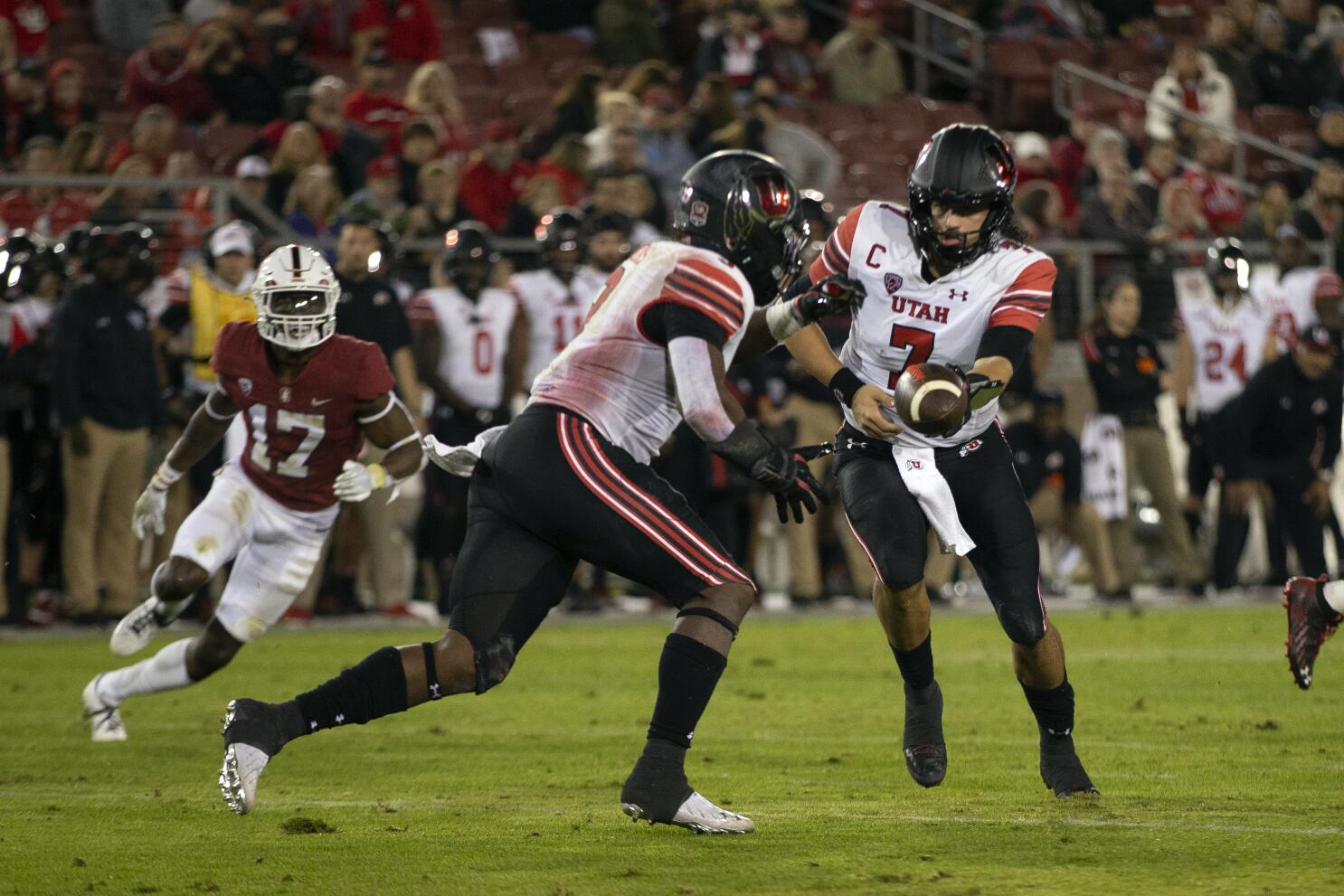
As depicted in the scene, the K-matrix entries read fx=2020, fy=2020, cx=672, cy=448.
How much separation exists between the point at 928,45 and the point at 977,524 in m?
12.6

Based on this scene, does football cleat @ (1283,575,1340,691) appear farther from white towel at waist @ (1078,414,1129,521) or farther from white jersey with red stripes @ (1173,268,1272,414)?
white jersey with red stripes @ (1173,268,1272,414)

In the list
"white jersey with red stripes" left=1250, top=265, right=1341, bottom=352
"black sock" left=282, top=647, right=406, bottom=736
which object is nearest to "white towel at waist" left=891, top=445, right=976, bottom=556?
"black sock" left=282, top=647, right=406, bottom=736

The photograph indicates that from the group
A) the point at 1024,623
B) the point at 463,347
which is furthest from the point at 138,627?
the point at 463,347

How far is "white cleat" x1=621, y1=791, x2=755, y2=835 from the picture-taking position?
5.05 metres

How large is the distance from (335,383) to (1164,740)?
312 cm

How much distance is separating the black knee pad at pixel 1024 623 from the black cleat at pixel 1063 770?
0.33 m

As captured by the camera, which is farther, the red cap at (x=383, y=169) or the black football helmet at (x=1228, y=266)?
the black football helmet at (x=1228, y=266)

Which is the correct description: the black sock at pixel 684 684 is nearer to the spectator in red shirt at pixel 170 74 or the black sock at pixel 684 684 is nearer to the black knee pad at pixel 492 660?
the black knee pad at pixel 492 660

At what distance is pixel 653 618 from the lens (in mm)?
12250

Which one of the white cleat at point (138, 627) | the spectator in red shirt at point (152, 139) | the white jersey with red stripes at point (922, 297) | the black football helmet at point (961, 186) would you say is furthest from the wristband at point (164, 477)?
the spectator in red shirt at point (152, 139)

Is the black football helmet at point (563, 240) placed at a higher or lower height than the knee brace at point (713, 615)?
lower

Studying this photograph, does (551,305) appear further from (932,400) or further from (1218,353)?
(932,400)

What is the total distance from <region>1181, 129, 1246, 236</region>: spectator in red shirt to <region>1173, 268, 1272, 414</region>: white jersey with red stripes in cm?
203

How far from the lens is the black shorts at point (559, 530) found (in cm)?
506
